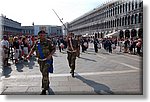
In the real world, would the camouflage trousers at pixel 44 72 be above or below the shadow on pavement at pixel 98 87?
above

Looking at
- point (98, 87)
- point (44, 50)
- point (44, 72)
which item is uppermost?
point (44, 50)

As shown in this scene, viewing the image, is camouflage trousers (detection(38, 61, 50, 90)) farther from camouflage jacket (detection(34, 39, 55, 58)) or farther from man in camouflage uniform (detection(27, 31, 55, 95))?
camouflage jacket (detection(34, 39, 55, 58))

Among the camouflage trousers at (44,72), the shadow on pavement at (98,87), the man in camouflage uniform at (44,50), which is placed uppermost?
the man in camouflage uniform at (44,50)

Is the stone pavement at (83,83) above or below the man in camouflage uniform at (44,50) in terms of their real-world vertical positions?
below

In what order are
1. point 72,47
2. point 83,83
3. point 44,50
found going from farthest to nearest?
point 72,47 < point 83,83 < point 44,50

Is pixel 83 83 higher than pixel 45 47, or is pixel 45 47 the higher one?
pixel 45 47

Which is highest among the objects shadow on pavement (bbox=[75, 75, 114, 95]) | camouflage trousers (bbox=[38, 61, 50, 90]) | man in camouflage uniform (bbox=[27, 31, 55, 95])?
man in camouflage uniform (bbox=[27, 31, 55, 95])

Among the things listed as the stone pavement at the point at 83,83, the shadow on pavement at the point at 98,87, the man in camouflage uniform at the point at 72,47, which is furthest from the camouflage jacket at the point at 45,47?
the man in camouflage uniform at the point at 72,47

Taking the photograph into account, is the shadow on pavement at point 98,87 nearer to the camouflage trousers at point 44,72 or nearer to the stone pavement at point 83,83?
the stone pavement at point 83,83

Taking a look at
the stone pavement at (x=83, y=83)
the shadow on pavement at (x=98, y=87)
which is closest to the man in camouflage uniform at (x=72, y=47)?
the stone pavement at (x=83, y=83)

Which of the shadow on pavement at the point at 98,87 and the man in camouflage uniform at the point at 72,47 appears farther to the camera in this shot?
the man in camouflage uniform at the point at 72,47

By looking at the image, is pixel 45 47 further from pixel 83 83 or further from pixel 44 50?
pixel 83 83

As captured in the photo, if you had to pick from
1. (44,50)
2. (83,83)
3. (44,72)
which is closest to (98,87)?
(83,83)

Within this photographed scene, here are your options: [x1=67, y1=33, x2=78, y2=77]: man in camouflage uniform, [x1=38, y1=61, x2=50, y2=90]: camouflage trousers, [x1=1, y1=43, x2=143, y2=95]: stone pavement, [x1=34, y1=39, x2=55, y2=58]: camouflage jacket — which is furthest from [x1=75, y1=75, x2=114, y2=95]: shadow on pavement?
[x1=34, y1=39, x2=55, y2=58]: camouflage jacket
